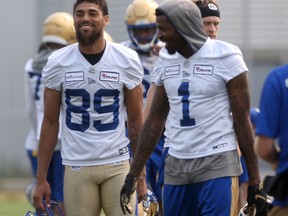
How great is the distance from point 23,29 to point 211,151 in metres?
14.4

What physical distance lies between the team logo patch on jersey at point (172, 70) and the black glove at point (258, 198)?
861mm

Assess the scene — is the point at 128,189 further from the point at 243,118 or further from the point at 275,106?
the point at 275,106

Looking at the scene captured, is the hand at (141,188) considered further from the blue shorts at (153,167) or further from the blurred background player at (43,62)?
the blurred background player at (43,62)

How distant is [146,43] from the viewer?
11.4 meters

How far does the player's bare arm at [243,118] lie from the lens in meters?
7.59

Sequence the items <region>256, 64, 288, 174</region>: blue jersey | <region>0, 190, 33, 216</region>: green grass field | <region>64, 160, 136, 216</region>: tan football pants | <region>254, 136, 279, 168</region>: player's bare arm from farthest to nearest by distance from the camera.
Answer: <region>0, 190, 33, 216</region>: green grass field
<region>64, 160, 136, 216</region>: tan football pants
<region>254, 136, 279, 168</region>: player's bare arm
<region>256, 64, 288, 174</region>: blue jersey

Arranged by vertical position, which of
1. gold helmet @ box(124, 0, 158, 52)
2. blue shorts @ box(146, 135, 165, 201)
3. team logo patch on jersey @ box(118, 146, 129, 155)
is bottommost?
blue shorts @ box(146, 135, 165, 201)

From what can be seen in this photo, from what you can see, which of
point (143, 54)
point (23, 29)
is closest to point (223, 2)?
point (23, 29)

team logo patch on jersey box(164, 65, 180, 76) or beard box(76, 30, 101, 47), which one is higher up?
beard box(76, 30, 101, 47)

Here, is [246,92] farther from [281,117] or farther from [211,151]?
[281,117]

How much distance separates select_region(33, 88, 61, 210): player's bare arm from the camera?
8.48 meters

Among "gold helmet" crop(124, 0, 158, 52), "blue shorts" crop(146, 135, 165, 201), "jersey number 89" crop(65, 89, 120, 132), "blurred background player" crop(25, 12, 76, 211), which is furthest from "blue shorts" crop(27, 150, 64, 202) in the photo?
"jersey number 89" crop(65, 89, 120, 132)

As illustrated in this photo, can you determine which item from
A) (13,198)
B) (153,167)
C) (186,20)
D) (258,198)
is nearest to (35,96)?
(153,167)

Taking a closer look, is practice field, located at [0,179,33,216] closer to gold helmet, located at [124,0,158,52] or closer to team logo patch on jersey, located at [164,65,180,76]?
gold helmet, located at [124,0,158,52]
